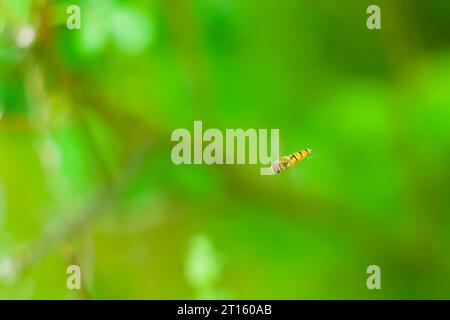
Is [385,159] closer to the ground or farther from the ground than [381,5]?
closer to the ground

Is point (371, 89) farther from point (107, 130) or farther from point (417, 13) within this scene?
point (107, 130)

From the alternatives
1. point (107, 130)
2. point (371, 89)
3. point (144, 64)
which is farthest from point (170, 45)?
point (371, 89)

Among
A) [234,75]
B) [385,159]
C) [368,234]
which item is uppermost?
[234,75]
